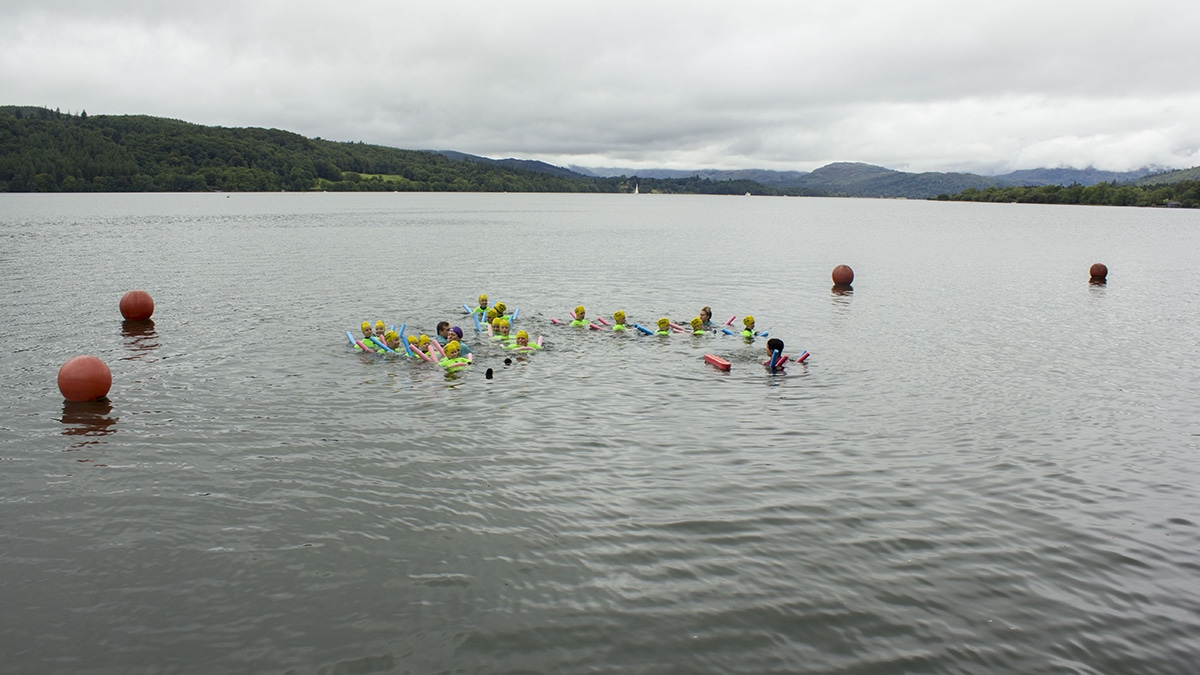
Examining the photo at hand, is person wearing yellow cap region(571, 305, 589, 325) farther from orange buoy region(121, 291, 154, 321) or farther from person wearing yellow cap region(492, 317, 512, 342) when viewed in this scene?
orange buoy region(121, 291, 154, 321)

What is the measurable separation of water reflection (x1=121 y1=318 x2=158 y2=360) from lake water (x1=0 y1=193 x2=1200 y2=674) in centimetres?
21

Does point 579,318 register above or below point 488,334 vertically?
above

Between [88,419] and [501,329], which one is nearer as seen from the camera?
[88,419]

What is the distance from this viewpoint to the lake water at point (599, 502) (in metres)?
10.0

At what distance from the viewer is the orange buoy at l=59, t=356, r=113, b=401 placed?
1950cm

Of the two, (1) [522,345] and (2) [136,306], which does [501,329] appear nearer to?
(1) [522,345]

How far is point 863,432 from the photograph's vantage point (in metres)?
18.4

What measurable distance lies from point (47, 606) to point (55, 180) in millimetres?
235238

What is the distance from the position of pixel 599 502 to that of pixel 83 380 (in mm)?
15444

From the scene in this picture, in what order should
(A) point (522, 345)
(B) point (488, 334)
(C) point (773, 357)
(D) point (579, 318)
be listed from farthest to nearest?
(D) point (579, 318), (B) point (488, 334), (A) point (522, 345), (C) point (773, 357)

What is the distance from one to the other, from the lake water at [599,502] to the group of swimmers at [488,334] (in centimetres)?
83

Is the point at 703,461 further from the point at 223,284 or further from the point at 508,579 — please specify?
the point at 223,284

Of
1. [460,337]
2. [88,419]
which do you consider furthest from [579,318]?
[88,419]

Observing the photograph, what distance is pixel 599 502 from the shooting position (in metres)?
14.2
